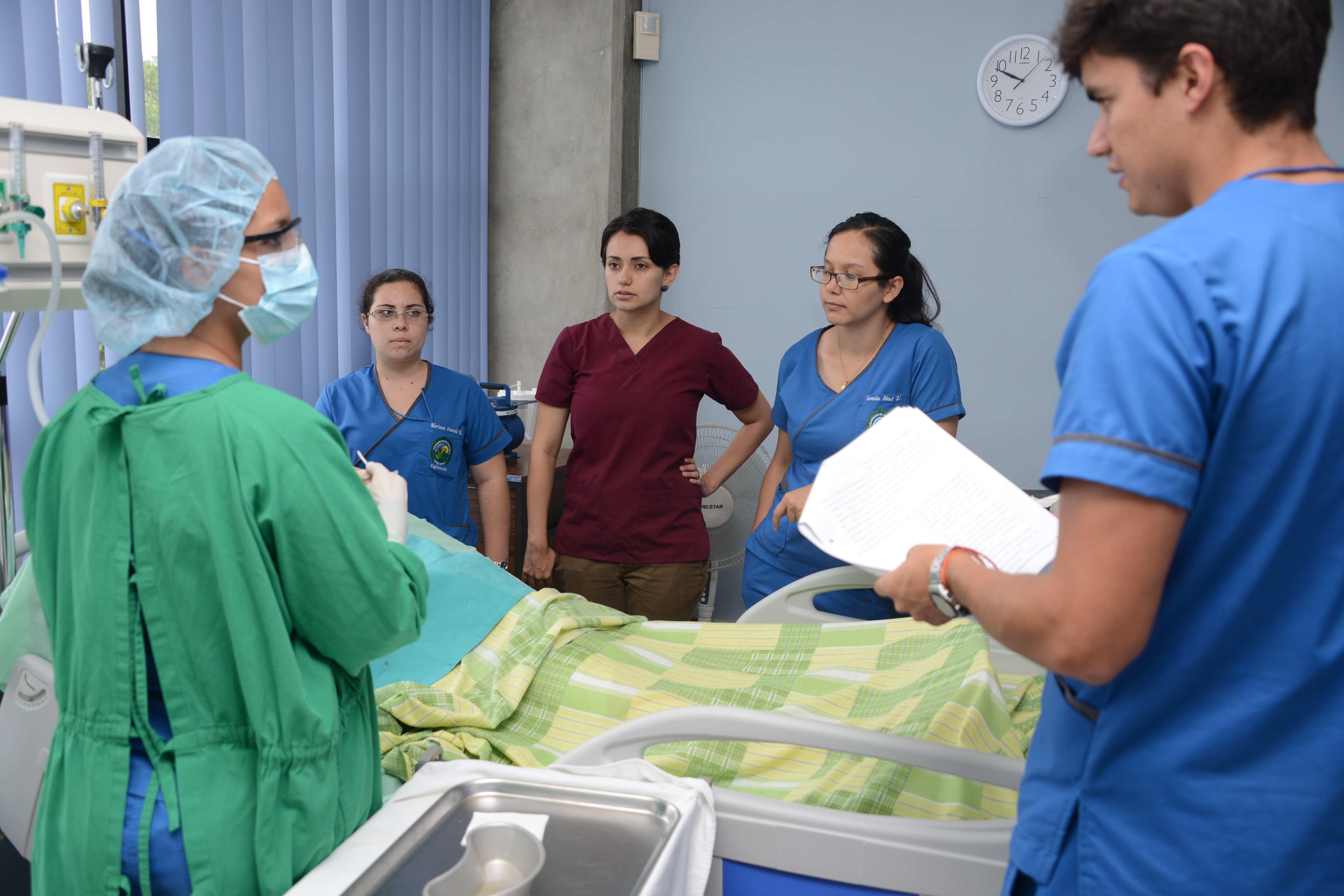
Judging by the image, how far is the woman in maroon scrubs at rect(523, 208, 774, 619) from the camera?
2.59 meters

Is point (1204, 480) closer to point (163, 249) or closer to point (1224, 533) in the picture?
point (1224, 533)

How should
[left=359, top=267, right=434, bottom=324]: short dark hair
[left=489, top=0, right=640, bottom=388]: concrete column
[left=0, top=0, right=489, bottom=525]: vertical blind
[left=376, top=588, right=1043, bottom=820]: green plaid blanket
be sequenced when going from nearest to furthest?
[left=376, top=588, right=1043, bottom=820]: green plaid blanket
[left=0, top=0, right=489, bottom=525]: vertical blind
[left=359, top=267, right=434, bottom=324]: short dark hair
[left=489, top=0, right=640, bottom=388]: concrete column

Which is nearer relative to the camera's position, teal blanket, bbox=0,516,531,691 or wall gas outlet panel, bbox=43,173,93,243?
wall gas outlet panel, bbox=43,173,93,243

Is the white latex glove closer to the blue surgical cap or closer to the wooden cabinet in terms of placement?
the blue surgical cap

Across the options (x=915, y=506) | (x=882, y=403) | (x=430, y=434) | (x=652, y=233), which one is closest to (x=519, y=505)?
(x=430, y=434)

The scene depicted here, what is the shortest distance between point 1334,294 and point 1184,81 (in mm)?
204

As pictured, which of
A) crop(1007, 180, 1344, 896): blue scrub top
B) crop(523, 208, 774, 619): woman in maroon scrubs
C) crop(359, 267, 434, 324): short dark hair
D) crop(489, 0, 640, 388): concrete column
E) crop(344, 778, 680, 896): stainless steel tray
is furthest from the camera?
crop(489, 0, 640, 388): concrete column

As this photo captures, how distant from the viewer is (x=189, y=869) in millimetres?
1020

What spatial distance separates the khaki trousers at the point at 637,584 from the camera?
2.69m

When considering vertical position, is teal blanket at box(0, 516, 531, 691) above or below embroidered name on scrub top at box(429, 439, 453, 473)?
below

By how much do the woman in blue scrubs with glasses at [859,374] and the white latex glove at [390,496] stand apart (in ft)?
3.58

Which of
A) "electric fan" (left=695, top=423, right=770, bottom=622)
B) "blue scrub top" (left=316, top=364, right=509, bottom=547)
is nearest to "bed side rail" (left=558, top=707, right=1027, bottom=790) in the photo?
"blue scrub top" (left=316, top=364, right=509, bottom=547)

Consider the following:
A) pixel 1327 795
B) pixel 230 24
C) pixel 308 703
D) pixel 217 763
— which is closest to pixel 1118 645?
pixel 1327 795

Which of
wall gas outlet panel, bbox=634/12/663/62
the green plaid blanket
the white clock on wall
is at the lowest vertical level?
the green plaid blanket
